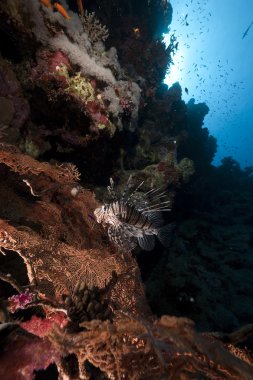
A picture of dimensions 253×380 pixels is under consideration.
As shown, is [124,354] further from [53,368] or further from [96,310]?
[53,368]

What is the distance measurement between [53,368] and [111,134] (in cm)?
373

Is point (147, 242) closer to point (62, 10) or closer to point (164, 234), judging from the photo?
point (164, 234)

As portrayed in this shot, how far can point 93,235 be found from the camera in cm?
362

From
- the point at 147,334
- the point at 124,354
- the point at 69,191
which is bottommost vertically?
the point at 124,354

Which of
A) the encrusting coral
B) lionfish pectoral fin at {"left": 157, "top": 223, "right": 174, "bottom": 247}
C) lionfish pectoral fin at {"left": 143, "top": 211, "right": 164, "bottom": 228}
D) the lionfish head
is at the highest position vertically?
lionfish pectoral fin at {"left": 143, "top": 211, "right": 164, "bottom": 228}

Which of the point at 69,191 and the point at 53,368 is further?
the point at 69,191

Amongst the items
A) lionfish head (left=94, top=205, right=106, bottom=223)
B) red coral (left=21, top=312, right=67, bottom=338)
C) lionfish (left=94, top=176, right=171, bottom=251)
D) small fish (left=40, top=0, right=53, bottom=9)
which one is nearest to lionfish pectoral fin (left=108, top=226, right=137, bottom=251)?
lionfish (left=94, top=176, right=171, bottom=251)

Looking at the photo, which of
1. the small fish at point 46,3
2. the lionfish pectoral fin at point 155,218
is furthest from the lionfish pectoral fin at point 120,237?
the small fish at point 46,3

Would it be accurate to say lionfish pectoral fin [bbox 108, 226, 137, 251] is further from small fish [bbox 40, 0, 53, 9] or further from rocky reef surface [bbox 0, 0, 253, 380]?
small fish [bbox 40, 0, 53, 9]

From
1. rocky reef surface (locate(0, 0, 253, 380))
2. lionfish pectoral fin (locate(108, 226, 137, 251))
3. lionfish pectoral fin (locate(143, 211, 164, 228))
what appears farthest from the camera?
lionfish pectoral fin (locate(143, 211, 164, 228))

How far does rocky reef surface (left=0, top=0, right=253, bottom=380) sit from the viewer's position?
172cm

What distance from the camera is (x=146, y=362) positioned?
1786 mm

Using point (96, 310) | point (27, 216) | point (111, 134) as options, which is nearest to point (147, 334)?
point (96, 310)

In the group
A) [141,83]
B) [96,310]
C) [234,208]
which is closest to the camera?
[96,310]
